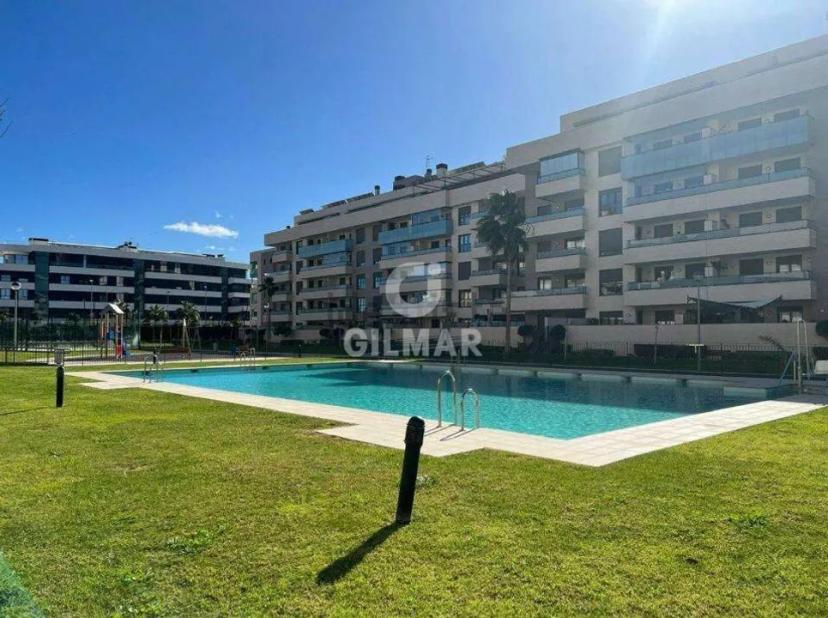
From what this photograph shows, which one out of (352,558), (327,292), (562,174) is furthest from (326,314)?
(352,558)

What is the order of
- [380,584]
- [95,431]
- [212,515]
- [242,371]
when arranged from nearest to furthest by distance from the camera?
[380,584] → [212,515] → [95,431] → [242,371]

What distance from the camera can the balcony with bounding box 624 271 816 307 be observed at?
98.7 ft

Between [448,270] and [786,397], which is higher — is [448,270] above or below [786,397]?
above

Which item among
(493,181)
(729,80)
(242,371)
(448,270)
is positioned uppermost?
(729,80)

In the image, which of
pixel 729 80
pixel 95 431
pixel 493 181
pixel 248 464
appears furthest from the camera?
pixel 493 181

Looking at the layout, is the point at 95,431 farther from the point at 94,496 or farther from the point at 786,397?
the point at 786,397

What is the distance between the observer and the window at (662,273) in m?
36.6

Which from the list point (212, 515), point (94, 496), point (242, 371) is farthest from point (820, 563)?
point (242, 371)

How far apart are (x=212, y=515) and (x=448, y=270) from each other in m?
46.4

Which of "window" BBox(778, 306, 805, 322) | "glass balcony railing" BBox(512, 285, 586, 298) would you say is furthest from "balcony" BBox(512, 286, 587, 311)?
"window" BBox(778, 306, 805, 322)

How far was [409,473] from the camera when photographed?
523 centimetres

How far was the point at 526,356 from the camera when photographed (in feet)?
120

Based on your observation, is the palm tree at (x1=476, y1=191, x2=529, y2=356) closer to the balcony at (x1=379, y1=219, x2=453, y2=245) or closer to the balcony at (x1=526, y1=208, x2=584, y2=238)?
the balcony at (x1=526, y1=208, x2=584, y2=238)

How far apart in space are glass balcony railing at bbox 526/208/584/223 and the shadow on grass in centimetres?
3807
